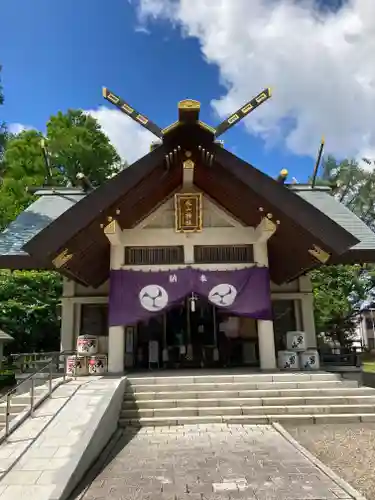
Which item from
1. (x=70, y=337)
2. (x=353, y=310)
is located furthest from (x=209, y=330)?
(x=353, y=310)

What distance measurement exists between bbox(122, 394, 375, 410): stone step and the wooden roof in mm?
3174

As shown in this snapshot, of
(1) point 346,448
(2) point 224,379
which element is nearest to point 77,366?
(2) point 224,379

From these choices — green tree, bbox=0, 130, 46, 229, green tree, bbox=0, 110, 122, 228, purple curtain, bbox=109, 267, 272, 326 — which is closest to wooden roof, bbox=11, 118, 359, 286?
purple curtain, bbox=109, 267, 272, 326

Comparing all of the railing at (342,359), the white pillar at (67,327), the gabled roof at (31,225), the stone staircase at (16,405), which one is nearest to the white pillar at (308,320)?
the railing at (342,359)

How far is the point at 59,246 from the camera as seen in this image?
349 inches

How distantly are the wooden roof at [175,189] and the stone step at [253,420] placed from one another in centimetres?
354

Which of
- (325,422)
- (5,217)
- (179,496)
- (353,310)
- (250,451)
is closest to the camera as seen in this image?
(179,496)

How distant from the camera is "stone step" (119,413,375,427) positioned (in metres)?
7.20

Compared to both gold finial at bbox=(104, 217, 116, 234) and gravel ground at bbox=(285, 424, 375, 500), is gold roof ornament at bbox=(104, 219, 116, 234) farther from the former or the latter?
gravel ground at bbox=(285, 424, 375, 500)

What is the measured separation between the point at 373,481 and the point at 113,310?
6.68 m

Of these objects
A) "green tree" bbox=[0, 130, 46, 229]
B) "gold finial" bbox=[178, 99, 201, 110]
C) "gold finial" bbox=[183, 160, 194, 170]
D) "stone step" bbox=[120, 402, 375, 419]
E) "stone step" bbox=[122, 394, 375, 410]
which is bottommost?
"stone step" bbox=[120, 402, 375, 419]

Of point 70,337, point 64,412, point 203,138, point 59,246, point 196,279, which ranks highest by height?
point 203,138

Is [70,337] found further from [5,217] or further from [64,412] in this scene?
[5,217]

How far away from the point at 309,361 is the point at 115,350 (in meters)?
4.85
